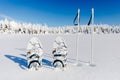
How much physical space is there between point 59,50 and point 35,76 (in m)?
2.17

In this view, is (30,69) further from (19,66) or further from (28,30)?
(28,30)

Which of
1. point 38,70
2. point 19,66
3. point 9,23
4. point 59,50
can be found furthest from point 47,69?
point 9,23

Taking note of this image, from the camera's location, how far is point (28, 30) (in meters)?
110

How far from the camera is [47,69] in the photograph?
9414 mm

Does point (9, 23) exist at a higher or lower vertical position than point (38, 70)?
higher

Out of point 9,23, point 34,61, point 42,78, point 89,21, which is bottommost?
point 42,78

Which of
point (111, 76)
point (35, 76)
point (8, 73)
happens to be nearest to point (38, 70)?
point (35, 76)

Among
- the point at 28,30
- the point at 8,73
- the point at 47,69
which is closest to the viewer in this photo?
the point at 8,73

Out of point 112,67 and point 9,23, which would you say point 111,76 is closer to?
point 112,67

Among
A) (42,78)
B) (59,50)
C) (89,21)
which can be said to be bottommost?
(42,78)

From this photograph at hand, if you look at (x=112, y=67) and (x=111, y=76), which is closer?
(x=111, y=76)

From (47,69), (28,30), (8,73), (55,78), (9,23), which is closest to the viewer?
(55,78)

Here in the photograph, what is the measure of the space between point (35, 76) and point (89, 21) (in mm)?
5062

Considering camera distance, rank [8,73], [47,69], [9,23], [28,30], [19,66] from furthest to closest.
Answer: [28,30], [9,23], [19,66], [47,69], [8,73]
